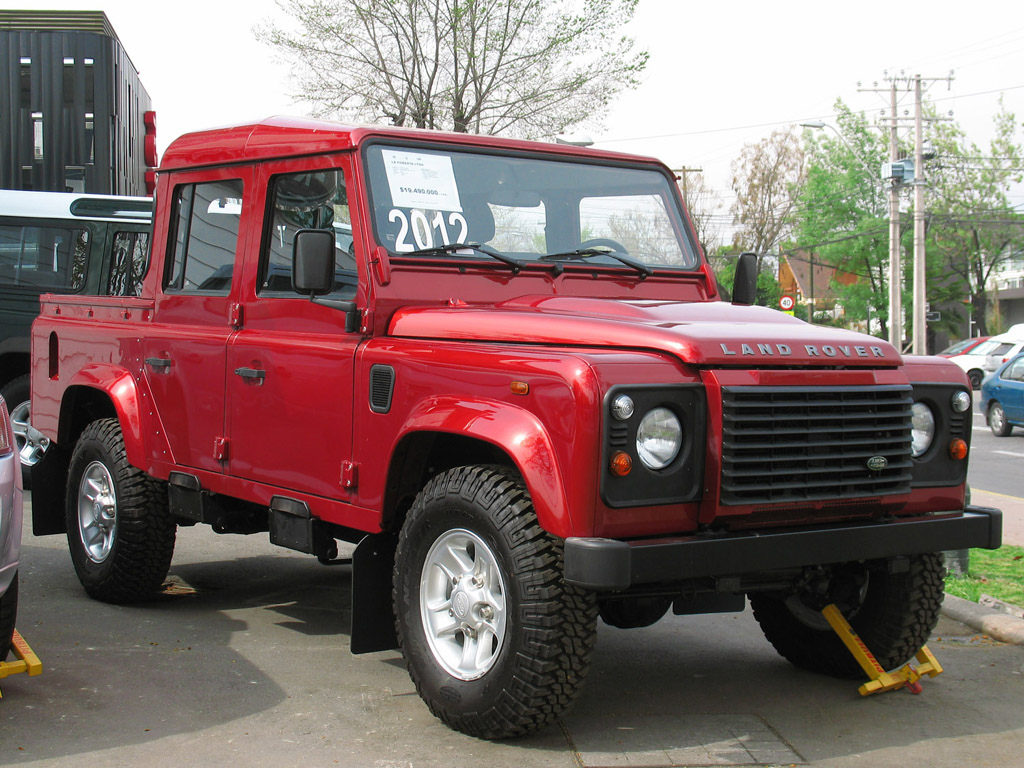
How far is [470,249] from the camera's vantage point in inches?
208

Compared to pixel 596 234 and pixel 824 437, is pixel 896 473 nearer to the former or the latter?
pixel 824 437

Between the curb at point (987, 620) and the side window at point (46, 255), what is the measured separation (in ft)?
27.6

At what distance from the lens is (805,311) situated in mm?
88938

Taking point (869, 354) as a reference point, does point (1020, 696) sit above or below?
below

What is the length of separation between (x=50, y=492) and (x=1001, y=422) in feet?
54.8

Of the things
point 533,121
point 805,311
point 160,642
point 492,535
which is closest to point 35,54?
point 160,642

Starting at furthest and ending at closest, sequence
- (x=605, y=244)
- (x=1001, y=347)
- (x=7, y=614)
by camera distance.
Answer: (x=1001, y=347) → (x=605, y=244) → (x=7, y=614)

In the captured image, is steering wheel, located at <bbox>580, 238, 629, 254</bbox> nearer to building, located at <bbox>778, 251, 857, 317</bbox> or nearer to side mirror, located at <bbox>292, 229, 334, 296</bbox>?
side mirror, located at <bbox>292, 229, 334, 296</bbox>

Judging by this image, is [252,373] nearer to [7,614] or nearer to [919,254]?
[7,614]

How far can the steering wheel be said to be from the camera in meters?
5.74

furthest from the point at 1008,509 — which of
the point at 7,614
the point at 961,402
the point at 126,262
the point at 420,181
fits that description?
the point at 7,614

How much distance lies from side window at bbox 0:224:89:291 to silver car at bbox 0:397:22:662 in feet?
24.2

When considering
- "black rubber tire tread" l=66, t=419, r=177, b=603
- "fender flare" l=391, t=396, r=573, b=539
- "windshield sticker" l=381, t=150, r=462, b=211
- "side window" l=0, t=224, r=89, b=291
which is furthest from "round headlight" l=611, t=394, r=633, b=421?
"side window" l=0, t=224, r=89, b=291

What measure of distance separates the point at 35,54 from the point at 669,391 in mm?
13726
